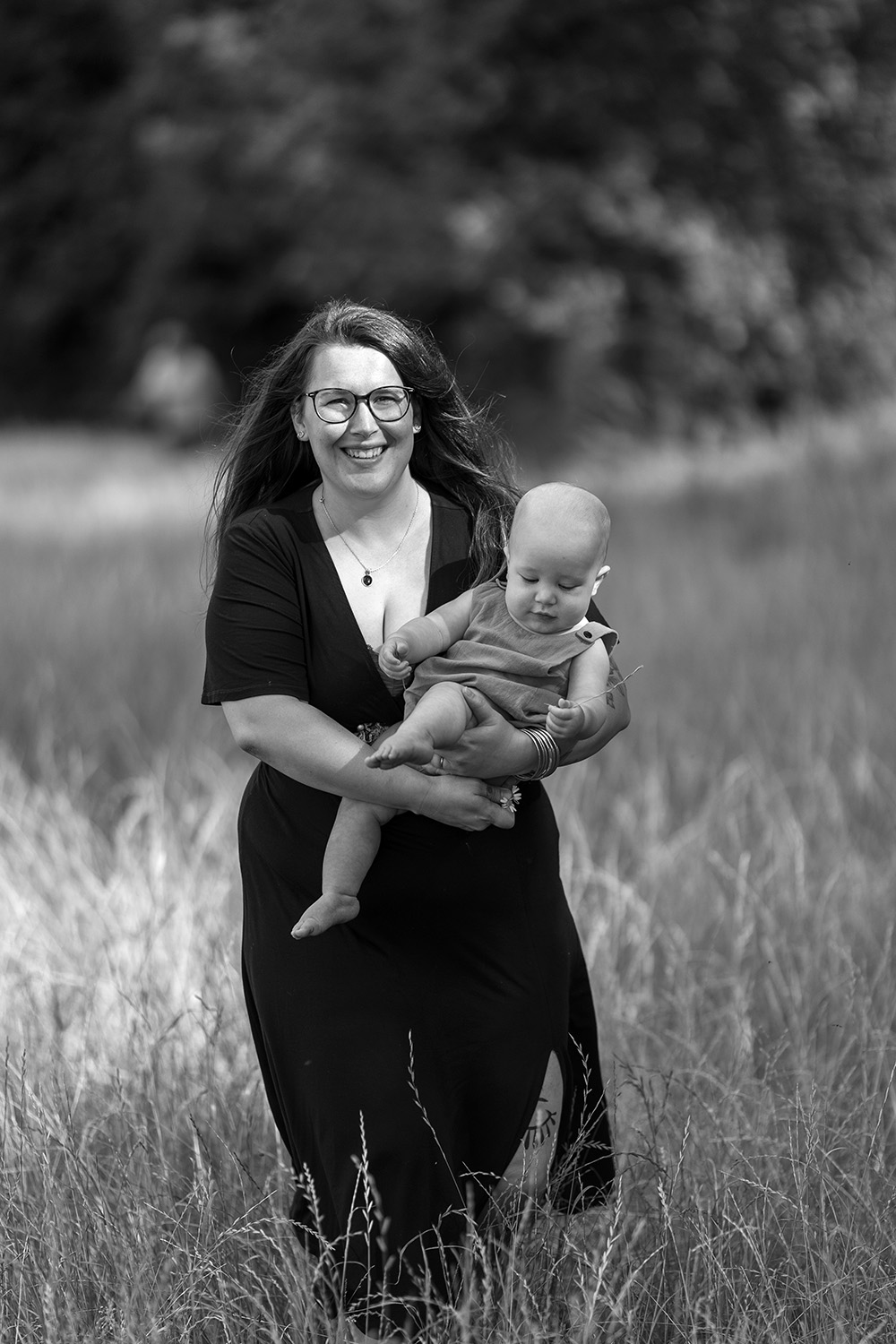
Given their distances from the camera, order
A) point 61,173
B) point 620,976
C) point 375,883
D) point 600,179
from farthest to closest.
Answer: point 61,173
point 600,179
point 620,976
point 375,883

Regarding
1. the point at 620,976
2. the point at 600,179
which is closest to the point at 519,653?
the point at 620,976

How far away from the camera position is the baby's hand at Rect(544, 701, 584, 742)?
1.80 meters

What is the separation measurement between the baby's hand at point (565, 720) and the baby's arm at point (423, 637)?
7.1 inches

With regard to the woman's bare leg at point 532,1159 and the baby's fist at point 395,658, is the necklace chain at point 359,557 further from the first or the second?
the woman's bare leg at point 532,1159

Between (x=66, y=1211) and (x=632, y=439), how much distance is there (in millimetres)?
8862

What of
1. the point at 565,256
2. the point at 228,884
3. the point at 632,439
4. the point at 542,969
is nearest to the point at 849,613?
the point at 228,884

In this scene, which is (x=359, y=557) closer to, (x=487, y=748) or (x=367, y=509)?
(x=367, y=509)

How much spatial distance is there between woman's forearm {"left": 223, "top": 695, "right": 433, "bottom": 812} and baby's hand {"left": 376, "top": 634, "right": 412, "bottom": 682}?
0.10 meters

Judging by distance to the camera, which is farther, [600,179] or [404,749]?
[600,179]

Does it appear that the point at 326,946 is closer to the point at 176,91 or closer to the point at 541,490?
the point at 541,490

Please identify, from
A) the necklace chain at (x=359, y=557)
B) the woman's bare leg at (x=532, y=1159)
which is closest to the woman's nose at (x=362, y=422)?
the necklace chain at (x=359, y=557)

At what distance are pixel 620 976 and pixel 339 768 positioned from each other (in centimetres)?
161

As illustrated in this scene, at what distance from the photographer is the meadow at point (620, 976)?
6.91 ft

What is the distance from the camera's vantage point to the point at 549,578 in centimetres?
184
